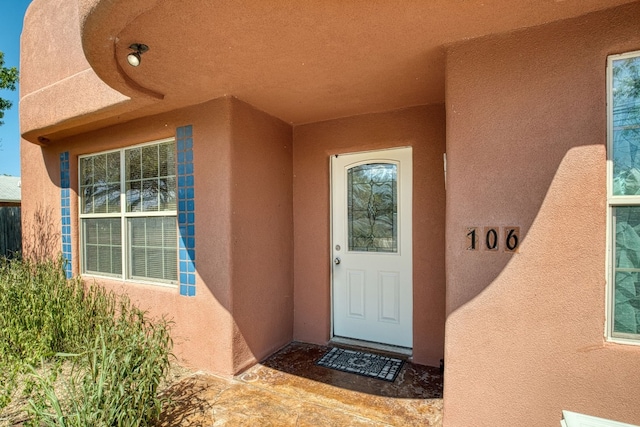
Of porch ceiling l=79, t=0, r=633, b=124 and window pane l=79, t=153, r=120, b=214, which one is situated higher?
porch ceiling l=79, t=0, r=633, b=124

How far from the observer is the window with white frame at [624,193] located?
1900 mm

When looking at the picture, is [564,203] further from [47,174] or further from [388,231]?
[47,174]

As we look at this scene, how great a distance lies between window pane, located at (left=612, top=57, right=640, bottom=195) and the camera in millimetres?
1904

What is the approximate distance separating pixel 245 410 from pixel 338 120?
123 inches

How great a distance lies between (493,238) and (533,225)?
25 cm

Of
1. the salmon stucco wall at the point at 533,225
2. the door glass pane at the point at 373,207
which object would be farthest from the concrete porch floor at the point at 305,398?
the door glass pane at the point at 373,207

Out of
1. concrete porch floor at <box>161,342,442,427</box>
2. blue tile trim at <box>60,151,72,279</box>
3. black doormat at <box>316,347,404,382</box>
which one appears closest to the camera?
concrete porch floor at <box>161,342,442,427</box>

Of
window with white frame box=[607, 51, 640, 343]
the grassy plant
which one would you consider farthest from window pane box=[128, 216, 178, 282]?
window with white frame box=[607, 51, 640, 343]

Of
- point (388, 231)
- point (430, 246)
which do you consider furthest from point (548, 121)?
point (388, 231)

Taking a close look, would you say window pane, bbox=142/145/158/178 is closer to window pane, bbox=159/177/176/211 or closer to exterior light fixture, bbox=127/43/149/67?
window pane, bbox=159/177/176/211

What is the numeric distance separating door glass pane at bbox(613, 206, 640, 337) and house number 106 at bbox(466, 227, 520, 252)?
536mm

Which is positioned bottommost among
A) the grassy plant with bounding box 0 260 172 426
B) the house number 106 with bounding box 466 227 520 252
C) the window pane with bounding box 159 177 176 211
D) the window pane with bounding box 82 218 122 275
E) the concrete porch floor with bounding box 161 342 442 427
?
the concrete porch floor with bounding box 161 342 442 427

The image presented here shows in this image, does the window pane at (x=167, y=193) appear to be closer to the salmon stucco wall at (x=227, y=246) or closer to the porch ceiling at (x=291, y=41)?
the salmon stucco wall at (x=227, y=246)

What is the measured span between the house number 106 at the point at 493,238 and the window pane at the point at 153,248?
121 inches
